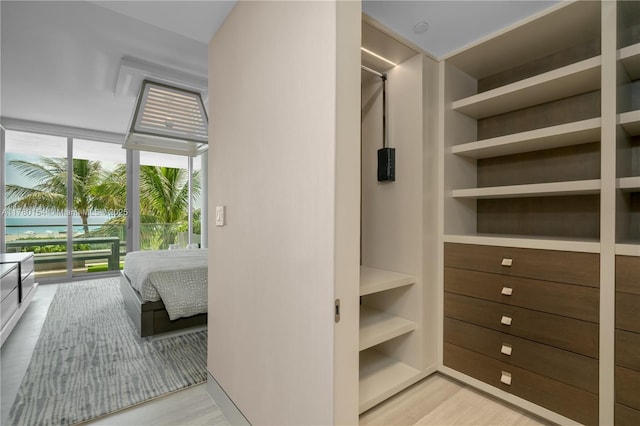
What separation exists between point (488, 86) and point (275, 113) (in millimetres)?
→ 1822

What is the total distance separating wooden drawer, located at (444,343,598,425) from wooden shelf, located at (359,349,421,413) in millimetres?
306

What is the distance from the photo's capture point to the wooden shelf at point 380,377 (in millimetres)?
1635

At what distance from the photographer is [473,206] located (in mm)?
2324

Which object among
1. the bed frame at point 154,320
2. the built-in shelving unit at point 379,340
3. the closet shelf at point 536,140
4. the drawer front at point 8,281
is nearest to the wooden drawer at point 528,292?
the built-in shelving unit at point 379,340

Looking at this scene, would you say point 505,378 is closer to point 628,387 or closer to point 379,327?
point 628,387

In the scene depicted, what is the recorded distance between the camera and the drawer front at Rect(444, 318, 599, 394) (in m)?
1.49

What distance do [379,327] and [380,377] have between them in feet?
0.97

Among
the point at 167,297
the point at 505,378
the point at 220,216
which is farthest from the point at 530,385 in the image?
the point at 167,297

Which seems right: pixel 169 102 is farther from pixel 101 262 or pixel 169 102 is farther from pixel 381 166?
pixel 101 262

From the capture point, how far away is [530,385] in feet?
5.46

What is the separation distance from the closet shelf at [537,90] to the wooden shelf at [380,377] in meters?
1.76

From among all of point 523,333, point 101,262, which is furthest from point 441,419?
point 101,262

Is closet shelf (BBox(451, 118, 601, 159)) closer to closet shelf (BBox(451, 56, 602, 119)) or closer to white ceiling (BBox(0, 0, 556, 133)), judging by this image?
closet shelf (BBox(451, 56, 602, 119))

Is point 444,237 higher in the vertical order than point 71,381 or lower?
higher
